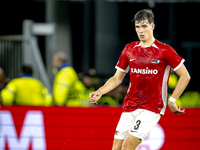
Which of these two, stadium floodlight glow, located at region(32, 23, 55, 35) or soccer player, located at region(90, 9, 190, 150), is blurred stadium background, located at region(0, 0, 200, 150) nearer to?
stadium floodlight glow, located at region(32, 23, 55, 35)

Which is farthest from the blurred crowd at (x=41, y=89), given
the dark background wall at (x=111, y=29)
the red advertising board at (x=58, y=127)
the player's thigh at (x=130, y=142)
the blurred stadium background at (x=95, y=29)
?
the player's thigh at (x=130, y=142)

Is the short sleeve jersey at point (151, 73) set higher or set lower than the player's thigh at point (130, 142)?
higher

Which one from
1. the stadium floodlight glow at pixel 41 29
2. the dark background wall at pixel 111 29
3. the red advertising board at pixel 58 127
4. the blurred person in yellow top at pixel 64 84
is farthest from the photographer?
the dark background wall at pixel 111 29

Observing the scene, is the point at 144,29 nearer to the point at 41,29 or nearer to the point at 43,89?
the point at 43,89

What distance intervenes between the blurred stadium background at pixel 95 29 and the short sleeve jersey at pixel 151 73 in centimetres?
402

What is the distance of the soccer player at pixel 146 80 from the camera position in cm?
370

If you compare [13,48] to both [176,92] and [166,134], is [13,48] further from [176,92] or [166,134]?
[176,92]

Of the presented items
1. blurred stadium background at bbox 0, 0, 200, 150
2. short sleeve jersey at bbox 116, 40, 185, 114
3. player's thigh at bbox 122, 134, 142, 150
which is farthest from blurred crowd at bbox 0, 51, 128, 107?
player's thigh at bbox 122, 134, 142, 150

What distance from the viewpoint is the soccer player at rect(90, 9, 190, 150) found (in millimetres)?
3695

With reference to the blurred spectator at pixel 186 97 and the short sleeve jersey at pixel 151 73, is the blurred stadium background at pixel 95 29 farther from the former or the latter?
the short sleeve jersey at pixel 151 73

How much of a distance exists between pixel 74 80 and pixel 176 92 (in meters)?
3.06

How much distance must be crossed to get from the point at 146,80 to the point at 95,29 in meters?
6.47

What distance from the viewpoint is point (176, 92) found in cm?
364

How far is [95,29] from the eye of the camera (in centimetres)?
1002
